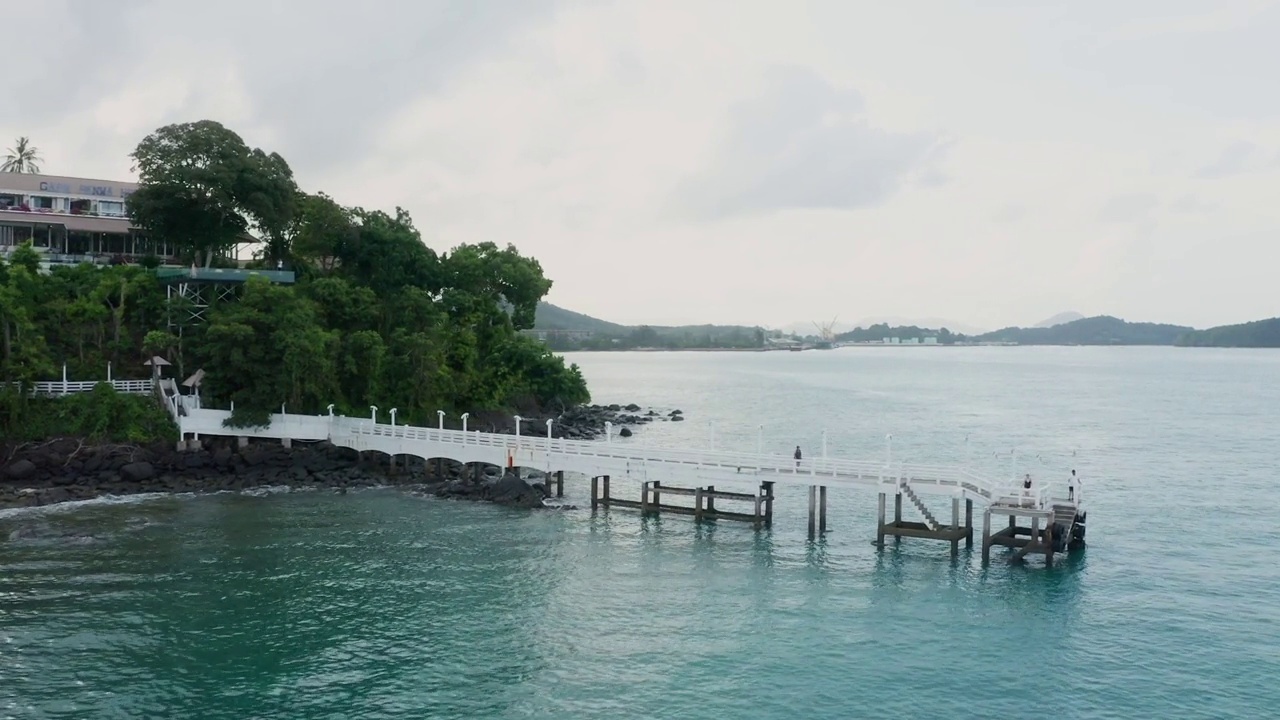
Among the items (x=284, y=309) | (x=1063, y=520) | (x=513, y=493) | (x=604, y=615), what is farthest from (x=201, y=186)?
(x=1063, y=520)

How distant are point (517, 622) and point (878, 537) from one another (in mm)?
16891

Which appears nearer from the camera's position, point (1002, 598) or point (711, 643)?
point (711, 643)

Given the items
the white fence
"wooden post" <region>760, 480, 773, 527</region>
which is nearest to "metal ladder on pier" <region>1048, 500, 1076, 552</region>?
"wooden post" <region>760, 480, 773, 527</region>

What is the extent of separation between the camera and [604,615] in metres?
30.7

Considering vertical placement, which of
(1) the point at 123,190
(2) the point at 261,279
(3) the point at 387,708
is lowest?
(3) the point at 387,708

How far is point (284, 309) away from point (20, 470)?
15.4m

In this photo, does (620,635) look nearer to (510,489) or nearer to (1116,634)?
(1116,634)

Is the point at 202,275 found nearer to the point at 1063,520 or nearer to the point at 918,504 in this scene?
the point at 918,504

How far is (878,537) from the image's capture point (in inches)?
1556

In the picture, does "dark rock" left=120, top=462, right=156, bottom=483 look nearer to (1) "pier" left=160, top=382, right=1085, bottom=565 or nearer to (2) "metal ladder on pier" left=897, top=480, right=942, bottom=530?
(1) "pier" left=160, top=382, right=1085, bottom=565

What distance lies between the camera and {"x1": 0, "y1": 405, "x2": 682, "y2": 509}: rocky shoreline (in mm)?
47312

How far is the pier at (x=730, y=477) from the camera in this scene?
37.9 m

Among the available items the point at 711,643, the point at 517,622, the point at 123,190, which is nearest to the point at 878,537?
the point at 711,643

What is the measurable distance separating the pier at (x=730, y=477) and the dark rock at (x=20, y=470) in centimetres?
709
